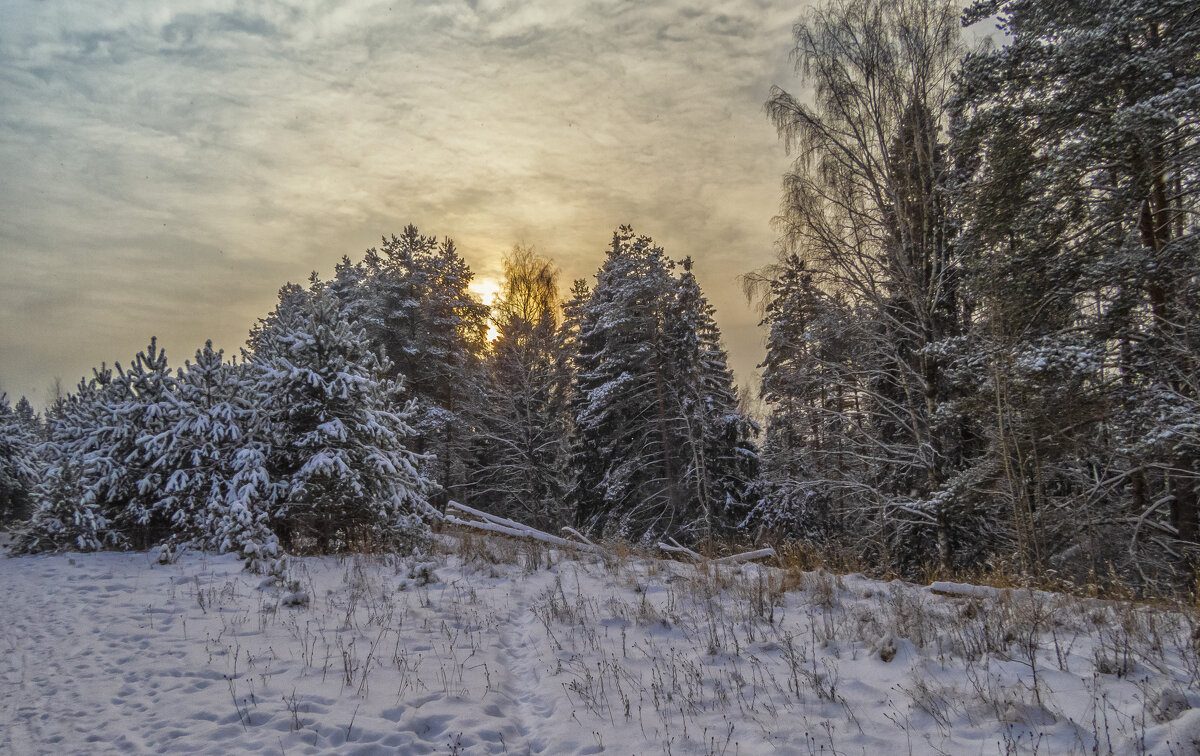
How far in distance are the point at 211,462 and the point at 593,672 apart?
9.24m

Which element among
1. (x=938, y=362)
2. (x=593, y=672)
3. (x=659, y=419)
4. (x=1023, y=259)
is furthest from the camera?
(x=659, y=419)

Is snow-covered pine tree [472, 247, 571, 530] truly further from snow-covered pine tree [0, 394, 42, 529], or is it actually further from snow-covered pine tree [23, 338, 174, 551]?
snow-covered pine tree [0, 394, 42, 529]

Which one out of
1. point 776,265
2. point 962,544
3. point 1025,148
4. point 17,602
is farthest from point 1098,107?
point 17,602

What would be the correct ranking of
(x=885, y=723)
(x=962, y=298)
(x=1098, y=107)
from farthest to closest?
1. (x=962, y=298)
2. (x=1098, y=107)
3. (x=885, y=723)

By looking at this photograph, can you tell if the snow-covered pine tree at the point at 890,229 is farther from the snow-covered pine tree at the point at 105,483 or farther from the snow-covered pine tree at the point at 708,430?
the snow-covered pine tree at the point at 105,483

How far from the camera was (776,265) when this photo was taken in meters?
13.1

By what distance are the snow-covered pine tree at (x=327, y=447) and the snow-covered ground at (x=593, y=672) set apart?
281cm

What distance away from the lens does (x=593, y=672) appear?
495cm

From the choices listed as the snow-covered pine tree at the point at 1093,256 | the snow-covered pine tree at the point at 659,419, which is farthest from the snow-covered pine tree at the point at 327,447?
the snow-covered pine tree at the point at 1093,256

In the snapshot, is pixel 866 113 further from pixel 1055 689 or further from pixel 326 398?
Answer: pixel 326 398

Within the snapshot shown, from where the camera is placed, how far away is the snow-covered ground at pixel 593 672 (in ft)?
11.6

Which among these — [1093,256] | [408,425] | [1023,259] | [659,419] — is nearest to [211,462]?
[408,425]

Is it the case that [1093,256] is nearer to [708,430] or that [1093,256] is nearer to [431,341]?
[708,430]

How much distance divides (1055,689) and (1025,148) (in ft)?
26.5
